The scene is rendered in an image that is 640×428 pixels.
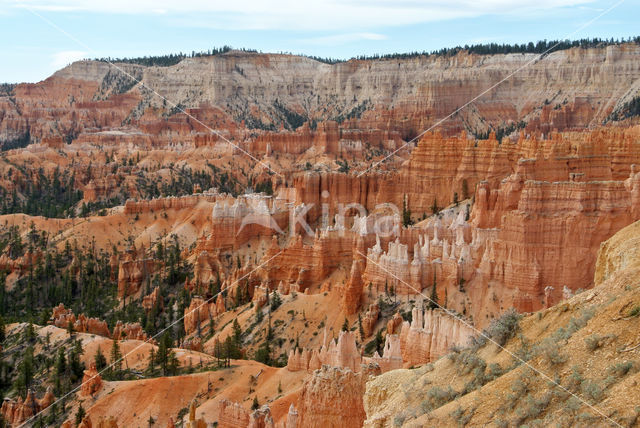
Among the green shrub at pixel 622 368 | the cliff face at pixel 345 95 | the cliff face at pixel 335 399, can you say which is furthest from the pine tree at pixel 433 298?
the cliff face at pixel 345 95

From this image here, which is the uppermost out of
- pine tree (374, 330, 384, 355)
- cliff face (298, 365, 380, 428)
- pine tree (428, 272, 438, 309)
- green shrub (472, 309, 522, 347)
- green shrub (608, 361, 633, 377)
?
green shrub (608, 361, 633, 377)

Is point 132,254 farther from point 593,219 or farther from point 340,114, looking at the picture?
point 340,114

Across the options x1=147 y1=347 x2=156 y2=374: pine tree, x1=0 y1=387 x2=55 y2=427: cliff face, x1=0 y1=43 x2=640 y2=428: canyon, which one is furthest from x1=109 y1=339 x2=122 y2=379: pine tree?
x1=0 y1=387 x2=55 y2=427: cliff face

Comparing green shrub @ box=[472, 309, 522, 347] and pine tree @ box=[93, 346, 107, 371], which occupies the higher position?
green shrub @ box=[472, 309, 522, 347]

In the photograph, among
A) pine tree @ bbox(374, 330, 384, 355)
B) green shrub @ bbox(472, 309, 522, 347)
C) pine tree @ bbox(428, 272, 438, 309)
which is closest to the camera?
green shrub @ bbox(472, 309, 522, 347)

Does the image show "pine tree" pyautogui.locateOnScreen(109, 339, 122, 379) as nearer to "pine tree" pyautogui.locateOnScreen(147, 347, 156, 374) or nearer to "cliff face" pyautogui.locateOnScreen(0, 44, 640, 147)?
"pine tree" pyautogui.locateOnScreen(147, 347, 156, 374)

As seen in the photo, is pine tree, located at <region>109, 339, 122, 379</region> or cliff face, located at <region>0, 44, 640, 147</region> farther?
cliff face, located at <region>0, 44, 640, 147</region>

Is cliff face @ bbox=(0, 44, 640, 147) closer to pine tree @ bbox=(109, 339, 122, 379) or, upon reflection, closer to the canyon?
the canyon

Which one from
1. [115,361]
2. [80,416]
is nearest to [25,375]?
[115,361]

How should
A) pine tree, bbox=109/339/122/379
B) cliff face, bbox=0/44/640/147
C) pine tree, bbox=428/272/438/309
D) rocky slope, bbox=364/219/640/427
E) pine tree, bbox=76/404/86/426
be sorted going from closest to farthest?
rocky slope, bbox=364/219/640/427, pine tree, bbox=76/404/86/426, pine tree, bbox=109/339/122/379, pine tree, bbox=428/272/438/309, cliff face, bbox=0/44/640/147

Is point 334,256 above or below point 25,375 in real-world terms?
above

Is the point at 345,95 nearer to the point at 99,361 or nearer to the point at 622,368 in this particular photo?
the point at 99,361

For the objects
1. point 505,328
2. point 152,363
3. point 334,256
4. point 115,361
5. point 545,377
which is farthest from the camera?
point 334,256

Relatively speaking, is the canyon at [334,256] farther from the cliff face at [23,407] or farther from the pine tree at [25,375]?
the pine tree at [25,375]
